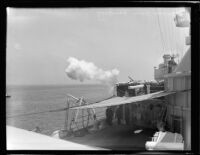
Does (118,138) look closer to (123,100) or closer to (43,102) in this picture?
(123,100)

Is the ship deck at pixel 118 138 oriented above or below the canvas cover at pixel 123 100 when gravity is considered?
below

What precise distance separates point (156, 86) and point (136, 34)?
0.70 meters

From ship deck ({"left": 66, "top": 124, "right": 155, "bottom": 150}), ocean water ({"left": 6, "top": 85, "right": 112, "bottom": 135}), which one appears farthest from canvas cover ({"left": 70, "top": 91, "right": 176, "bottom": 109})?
ship deck ({"left": 66, "top": 124, "right": 155, "bottom": 150})

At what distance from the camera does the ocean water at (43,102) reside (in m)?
3.32

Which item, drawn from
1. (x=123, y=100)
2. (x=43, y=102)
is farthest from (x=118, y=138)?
(x=43, y=102)

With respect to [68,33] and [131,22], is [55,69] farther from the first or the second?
[131,22]

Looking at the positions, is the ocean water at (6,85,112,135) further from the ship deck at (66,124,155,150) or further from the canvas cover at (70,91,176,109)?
the ship deck at (66,124,155,150)

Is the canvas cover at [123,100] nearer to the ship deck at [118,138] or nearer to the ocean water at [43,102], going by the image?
the ocean water at [43,102]

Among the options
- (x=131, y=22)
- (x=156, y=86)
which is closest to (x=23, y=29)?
(x=131, y=22)

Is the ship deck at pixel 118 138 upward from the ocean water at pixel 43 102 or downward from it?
downward

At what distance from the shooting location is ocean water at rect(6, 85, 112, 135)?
332cm

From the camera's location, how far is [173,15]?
324cm

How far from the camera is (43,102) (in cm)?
338

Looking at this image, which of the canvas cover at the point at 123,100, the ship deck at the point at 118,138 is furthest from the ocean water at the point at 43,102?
the ship deck at the point at 118,138
